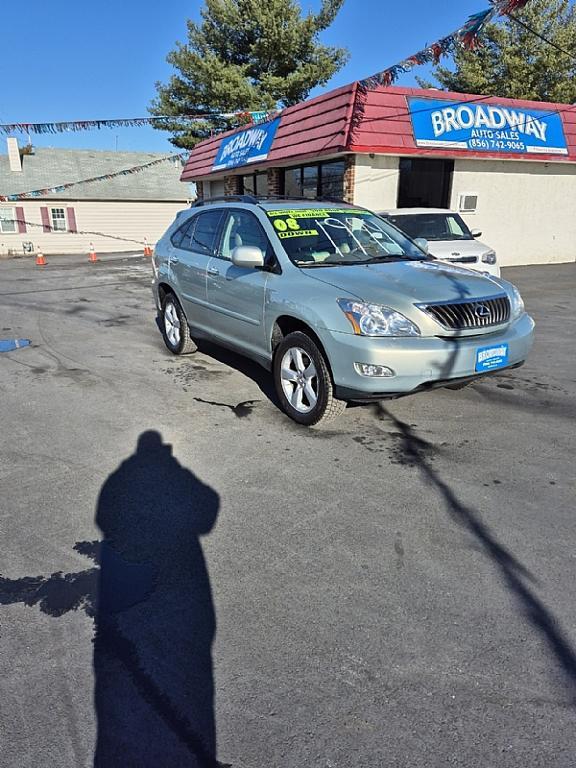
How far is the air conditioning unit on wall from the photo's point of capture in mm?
14883

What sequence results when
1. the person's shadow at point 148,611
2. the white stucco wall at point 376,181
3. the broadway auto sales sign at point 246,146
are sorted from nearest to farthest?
1. the person's shadow at point 148,611
2. the white stucco wall at point 376,181
3. the broadway auto sales sign at point 246,146

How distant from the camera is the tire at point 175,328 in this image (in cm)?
670

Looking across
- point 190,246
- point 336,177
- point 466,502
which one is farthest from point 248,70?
point 466,502

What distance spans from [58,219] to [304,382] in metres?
30.1

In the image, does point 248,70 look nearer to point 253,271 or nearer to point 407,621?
point 253,271

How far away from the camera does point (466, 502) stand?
3.40 meters

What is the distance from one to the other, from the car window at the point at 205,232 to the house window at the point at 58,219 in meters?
27.2

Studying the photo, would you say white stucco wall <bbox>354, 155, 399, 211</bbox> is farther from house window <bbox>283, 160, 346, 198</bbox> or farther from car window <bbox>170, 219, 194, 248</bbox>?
car window <bbox>170, 219, 194, 248</bbox>

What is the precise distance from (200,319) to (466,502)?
12.3ft

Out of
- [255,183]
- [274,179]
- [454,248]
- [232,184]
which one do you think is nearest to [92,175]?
[232,184]

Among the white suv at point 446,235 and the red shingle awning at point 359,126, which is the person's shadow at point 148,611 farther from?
the red shingle awning at point 359,126

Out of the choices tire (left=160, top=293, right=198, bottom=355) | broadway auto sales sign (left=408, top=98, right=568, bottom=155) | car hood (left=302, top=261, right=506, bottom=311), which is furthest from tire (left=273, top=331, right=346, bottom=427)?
broadway auto sales sign (left=408, top=98, right=568, bottom=155)

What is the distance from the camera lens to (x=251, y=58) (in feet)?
85.4

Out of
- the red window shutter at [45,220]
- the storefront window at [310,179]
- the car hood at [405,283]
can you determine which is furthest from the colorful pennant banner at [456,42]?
the red window shutter at [45,220]
